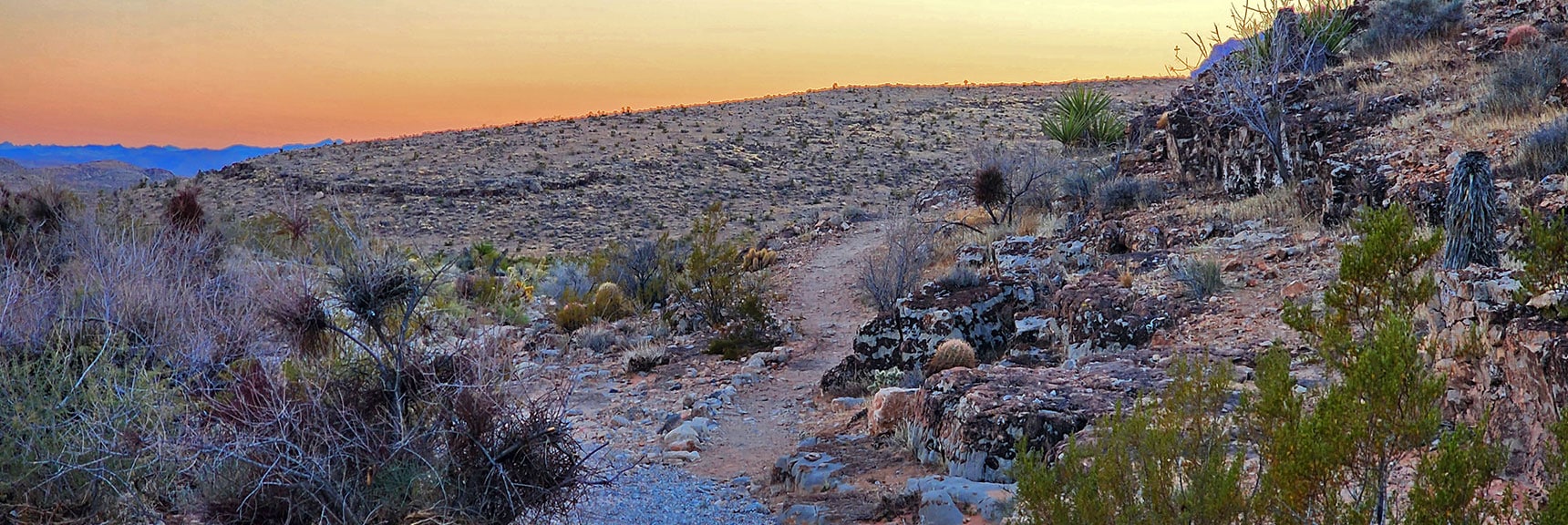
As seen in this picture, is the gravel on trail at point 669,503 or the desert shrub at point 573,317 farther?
the desert shrub at point 573,317

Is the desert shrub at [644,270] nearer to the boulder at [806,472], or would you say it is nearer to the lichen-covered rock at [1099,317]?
the lichen-covered rock at [1099,317]

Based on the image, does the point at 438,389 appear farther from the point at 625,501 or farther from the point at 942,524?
the point at 942,524

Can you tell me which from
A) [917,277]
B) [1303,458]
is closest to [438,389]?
[1303,458]

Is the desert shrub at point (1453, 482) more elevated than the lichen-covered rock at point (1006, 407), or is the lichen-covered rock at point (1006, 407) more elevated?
the desert shrub at point (1453, 482)

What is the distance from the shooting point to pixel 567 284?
17.6 metres

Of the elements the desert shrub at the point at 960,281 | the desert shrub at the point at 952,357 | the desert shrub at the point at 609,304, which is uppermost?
the desert shrub at the point at 960,281

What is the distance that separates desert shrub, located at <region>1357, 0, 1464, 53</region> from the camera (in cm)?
1742

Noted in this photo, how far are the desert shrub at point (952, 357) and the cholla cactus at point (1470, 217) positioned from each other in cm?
366

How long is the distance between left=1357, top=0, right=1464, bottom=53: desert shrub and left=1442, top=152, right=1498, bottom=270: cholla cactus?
1169cm

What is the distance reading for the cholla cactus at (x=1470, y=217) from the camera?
7145 millimetres

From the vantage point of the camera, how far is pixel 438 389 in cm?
Result: 540

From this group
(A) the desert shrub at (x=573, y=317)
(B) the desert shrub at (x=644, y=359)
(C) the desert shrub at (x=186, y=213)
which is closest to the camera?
(B) the desert shrub at (x=644, y=359)

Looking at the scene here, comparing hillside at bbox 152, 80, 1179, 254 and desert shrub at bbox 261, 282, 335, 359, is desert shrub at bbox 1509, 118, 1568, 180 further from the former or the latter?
hillside at bbox 152, 80, 1179, 254

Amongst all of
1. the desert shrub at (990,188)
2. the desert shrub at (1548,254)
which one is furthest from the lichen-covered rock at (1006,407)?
the desert shrub at (990,188)
